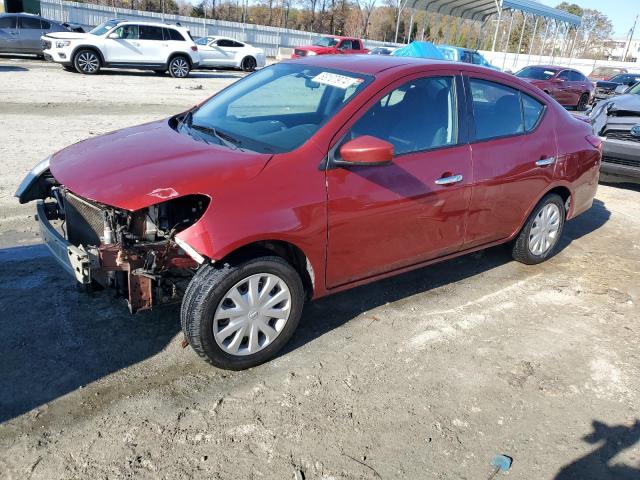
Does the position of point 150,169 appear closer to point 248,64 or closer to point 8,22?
point 8,22

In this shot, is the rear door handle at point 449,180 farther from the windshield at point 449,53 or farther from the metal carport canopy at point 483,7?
the metal carport canopy at point 483,7

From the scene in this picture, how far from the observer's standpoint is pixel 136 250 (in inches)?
120

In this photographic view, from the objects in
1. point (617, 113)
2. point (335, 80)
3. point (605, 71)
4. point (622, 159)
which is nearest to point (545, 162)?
point (335, 80)

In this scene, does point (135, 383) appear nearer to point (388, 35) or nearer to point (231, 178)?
point (231, 178)

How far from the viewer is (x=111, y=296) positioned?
3959 millimetres

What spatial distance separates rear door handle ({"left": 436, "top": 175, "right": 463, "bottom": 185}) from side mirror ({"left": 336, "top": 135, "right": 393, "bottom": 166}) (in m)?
0.77

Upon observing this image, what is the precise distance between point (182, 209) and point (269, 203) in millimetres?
539

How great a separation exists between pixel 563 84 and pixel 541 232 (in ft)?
56.2

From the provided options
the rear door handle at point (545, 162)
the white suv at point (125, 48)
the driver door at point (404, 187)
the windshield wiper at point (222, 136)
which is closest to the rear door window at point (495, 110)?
the driver door at point (404, 187)

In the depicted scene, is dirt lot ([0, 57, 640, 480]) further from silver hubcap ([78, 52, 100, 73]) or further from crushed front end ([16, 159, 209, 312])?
silver hubcap ([78, 52, 100, 73])

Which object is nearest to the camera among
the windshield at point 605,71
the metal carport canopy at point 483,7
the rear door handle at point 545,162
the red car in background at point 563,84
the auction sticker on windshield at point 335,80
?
the auction sticker on windshield at point 335,80

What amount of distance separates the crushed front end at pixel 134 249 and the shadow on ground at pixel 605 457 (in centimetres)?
219

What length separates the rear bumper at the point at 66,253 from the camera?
9.81 feet

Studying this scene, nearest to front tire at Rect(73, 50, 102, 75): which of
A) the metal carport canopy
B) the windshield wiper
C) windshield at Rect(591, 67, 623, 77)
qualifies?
the windshield wiper
